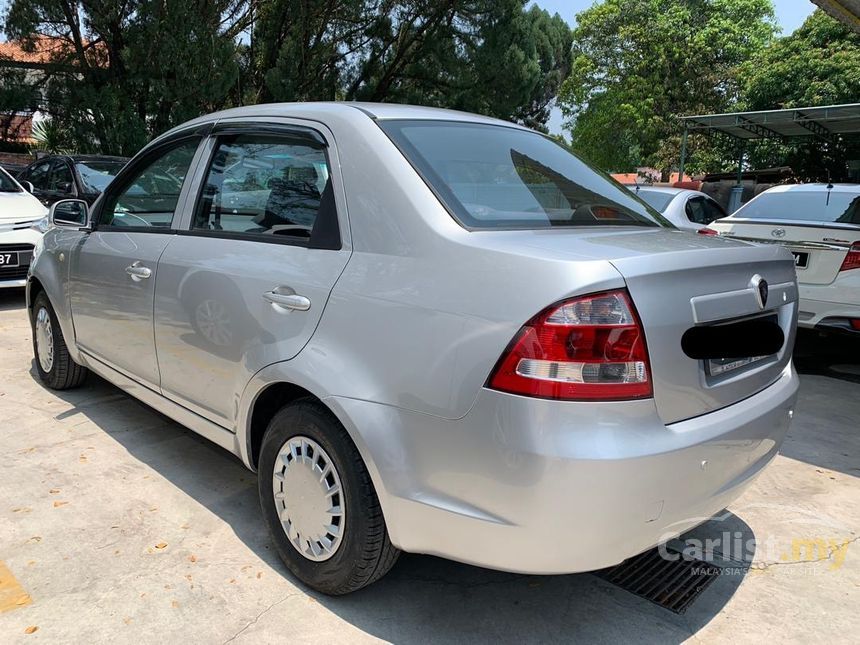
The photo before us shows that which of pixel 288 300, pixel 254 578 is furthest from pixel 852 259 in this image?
pixel 254 578

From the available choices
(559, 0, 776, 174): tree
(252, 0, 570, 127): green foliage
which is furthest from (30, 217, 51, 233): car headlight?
(559, 0, 776, 174): tree

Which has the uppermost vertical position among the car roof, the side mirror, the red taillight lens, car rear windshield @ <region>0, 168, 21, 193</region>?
the car roof

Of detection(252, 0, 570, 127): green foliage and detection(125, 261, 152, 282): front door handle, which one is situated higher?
detection(252, 0, 570, 127): green foliage

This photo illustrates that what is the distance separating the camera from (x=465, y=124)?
A: 2.76 m

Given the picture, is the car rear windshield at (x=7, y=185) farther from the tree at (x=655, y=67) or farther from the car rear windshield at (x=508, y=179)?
the tree at (x=655, y=67)

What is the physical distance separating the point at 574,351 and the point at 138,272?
225 cm

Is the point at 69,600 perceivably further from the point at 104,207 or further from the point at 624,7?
the point at 624,7

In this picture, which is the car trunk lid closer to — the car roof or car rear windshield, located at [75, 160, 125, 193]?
the car roof

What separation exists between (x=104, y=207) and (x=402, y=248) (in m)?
2.43

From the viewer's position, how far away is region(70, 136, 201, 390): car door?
316cm

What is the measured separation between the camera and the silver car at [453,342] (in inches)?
70.7

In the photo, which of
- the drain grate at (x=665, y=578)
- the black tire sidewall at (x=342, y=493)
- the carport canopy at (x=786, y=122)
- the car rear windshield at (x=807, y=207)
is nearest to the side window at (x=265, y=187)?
the black tire sidewall at (x=342, y=493)

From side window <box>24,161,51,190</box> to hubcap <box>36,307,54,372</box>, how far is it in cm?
590

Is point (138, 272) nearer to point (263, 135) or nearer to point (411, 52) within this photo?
point (263, 135)
